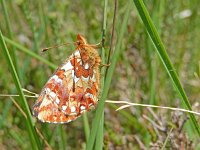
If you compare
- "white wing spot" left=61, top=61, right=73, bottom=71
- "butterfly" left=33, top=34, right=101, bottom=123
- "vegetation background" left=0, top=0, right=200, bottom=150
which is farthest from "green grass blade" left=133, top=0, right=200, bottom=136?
"vegetation background" left=0, top=0, right=200, bottom=150

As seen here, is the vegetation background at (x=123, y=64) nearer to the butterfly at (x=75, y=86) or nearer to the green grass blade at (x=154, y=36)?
the butterfly at (x=75, y=86)

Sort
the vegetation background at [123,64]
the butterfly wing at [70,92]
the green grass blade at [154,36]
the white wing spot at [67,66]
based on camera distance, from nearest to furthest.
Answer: the green grass blade at [154,36] < the butterfly wing at [70,92] < the white wing spot at [67,66] < the vegetation background at [123,64]

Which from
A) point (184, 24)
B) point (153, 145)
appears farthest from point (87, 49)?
point (184, 24)

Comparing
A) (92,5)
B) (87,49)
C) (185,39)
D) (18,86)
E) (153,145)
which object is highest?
(92,5)

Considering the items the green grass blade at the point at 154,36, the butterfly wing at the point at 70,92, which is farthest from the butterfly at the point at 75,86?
the green grass blade at the point at 154,36

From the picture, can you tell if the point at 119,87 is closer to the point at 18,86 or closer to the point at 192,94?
the point at 192,94

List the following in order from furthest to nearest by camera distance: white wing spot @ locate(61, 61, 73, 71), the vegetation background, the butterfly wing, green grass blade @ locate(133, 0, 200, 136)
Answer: the vegetation background < white wing spot @ locate(61, 61, 73, 71) < the butterfly wing < green grass blade @ locate(133, 0, 200, 136)

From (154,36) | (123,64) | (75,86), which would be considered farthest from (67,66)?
(123,64)

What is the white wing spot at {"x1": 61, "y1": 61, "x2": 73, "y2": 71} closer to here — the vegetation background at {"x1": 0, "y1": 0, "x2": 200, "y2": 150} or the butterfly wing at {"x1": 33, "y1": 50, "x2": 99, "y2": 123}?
the butterfly wing at {"x1": 33, "y1": 50, "x2": 99, "y2": 123}
